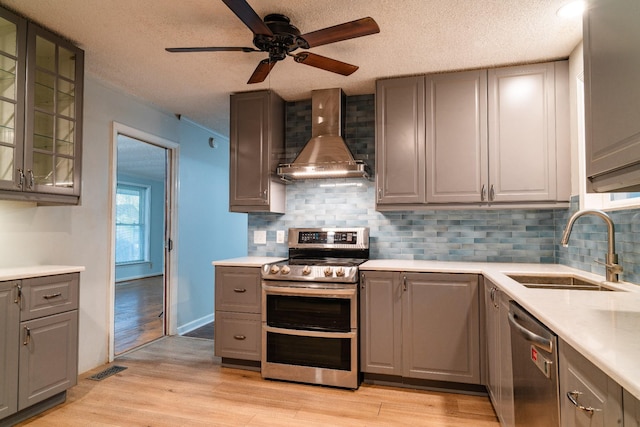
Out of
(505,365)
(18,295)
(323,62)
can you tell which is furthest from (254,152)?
(505,365)

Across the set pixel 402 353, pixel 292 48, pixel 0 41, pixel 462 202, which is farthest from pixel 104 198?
pixel 462 202

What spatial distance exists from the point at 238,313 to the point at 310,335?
0.71m

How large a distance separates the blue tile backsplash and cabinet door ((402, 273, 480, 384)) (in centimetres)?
61

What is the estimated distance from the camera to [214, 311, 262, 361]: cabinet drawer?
3.19 metres

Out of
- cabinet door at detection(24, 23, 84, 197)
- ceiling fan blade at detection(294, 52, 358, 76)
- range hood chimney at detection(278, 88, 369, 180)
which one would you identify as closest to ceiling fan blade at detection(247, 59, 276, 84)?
ceiling fan blade at detection(294, 52, 358, 76)

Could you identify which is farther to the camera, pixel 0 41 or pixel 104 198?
pixel 104 198

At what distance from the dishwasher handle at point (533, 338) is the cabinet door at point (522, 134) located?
1.42 metres

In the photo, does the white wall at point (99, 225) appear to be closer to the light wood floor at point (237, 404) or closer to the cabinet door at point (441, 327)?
the light wood floor at point (237, 404)

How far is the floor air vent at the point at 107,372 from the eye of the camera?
300 centimetres

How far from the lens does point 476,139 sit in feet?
9.72

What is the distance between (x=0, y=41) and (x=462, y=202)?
3203 mm

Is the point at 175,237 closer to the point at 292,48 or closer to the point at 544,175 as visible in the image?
the point at 292,48

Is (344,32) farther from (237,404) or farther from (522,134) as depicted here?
(237,404)

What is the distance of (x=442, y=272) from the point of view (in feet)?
9.02
